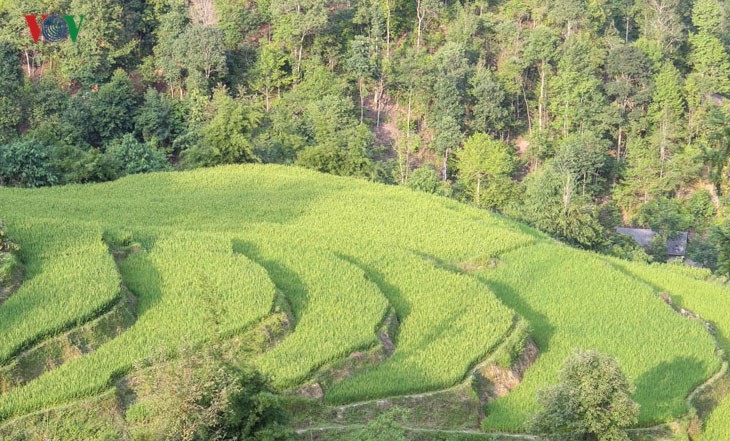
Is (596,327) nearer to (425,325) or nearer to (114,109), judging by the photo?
(425,325)

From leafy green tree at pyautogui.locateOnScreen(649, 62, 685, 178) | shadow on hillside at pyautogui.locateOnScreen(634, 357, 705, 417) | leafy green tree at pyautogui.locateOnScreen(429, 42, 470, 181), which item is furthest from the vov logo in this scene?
shadow on hillside at pyautogui.locateOnScreen(634, 357, 705, 417)

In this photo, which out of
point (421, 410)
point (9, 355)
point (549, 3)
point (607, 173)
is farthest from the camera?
point (549, 3)

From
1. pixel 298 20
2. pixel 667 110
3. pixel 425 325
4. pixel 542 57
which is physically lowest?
pixel 667 110

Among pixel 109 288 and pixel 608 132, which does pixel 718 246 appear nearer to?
pixel 109 288

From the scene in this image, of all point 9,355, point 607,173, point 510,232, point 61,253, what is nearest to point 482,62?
point 607,173

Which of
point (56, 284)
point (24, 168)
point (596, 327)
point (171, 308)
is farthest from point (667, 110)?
point (56, 284)

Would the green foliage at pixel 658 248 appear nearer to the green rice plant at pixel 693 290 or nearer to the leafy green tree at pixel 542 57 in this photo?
the leafy green tree at pixel 542 57
